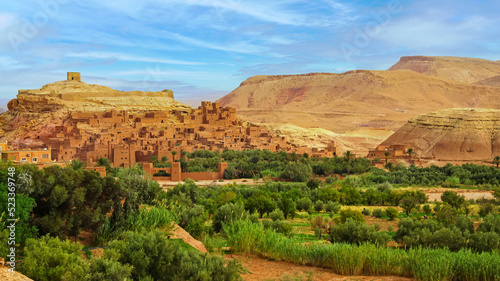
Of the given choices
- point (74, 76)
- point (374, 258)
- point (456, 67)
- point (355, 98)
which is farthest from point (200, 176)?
point (456, 67)

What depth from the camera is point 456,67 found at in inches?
6914

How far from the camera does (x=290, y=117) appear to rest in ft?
326

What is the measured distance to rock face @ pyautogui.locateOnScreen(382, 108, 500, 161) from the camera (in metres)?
50.1

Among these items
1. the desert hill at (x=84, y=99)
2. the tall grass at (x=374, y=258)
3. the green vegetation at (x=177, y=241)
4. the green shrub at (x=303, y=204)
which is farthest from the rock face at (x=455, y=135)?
the tall grass at (x=374, y=258)

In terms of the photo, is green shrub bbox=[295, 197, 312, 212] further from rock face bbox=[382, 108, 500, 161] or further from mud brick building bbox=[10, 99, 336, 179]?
rock face bbox=[382, 108, 500, 161]

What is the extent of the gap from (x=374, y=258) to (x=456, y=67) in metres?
180

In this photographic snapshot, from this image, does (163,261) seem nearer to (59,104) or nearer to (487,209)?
(487,209)

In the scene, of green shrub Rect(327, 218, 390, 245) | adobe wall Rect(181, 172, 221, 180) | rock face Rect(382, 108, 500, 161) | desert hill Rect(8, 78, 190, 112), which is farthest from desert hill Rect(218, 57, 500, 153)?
green shrub Rect(327, 218, 390, 245)

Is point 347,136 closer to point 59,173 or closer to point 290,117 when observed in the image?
point 290,117

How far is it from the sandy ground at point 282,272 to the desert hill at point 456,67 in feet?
545

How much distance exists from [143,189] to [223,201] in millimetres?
6864

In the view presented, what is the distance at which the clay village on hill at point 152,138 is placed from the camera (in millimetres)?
41906

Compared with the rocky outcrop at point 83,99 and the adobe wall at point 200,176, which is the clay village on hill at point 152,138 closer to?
the adobe wall at point 200,176

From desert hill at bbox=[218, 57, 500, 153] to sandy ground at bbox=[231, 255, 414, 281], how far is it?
61.8m
